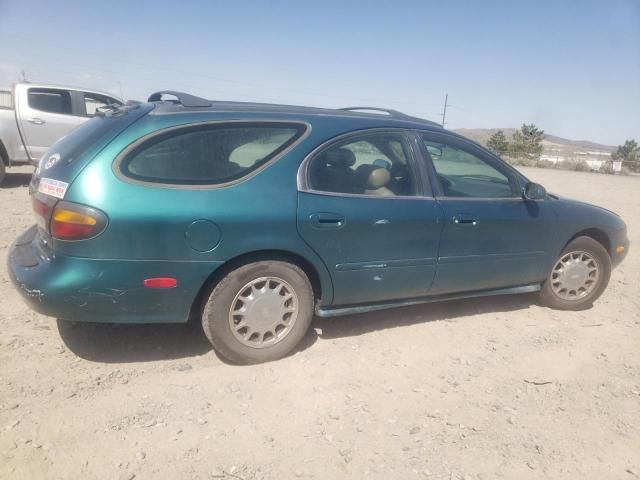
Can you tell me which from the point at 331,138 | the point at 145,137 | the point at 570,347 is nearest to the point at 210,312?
the point at 145,137

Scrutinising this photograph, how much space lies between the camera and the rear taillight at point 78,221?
2465mm

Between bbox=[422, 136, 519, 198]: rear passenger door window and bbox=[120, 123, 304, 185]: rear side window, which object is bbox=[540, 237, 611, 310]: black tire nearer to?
bbox=[422, 136, 519, 198]: rear passenger door window

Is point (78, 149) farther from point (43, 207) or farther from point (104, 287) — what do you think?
point (104, 287)

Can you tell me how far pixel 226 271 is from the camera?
9.33 ft

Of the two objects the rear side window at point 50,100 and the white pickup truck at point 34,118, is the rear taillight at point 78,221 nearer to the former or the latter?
the white pickup truck at point 34,118

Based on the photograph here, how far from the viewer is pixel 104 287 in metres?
2.57

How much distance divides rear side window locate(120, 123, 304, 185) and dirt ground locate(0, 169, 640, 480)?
1.25 m

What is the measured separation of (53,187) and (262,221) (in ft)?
3.89

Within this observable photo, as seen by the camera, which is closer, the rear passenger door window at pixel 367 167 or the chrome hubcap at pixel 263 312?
the chrome hubcap at pixel 263 312

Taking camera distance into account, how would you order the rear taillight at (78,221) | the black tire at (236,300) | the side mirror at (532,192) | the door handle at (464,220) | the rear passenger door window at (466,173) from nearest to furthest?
the rear taillight at (78,221) → the black tire at (236,300) → the door handle at (464,220) → the rear passenger door window at (466,173) → the side mirror at (532,192)

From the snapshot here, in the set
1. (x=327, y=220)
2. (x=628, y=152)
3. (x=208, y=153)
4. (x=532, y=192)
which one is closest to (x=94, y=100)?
(x=208, y=153)

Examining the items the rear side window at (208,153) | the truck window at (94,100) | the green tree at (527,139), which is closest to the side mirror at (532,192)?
the rear side window at (208,153)

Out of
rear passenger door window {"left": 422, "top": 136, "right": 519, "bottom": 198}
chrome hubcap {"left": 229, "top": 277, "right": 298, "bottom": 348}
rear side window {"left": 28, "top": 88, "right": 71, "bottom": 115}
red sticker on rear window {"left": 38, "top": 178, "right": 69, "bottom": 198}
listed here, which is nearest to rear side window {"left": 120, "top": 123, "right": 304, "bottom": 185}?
red sticker on rear window {"left": 38, "top": 178, "right": 69, "bottom": 198}

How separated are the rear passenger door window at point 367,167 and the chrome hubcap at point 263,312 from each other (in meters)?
0.71
